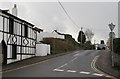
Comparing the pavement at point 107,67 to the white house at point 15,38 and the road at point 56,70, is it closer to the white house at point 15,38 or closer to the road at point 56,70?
the road at point 56,70

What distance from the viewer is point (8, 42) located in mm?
24438

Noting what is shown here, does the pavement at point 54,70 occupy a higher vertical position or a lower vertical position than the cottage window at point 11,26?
lower

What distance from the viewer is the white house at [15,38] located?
76.9ft

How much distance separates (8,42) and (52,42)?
24524 mm

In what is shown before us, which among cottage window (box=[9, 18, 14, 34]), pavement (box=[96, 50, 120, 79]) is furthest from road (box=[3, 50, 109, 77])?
cottage window (box=[9, 18, 14, 34])

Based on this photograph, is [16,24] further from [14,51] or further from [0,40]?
[0,40]

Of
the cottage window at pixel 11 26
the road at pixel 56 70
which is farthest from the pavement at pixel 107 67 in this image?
the cottage window at pixel 11 26

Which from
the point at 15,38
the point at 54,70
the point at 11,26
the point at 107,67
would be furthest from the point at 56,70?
the point at 15,38

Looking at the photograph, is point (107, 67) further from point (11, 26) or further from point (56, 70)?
point (11, 26)

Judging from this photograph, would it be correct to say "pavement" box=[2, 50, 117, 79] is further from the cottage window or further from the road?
the cottage window

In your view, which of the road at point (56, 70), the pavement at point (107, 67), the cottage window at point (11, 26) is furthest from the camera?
the cottage window at point (11, 26)

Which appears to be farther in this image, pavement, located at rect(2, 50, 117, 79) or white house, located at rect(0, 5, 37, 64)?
white house, located at rect(0, 5, 37, 64)

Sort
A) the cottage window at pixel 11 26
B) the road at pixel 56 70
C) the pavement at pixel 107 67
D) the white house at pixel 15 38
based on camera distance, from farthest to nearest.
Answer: the cottage window at pixel 11 26 < the white house at pixel 15 38 < the pavement at pixel 107 67 < the road at pixel 56 70

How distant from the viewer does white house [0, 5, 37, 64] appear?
2345cm
